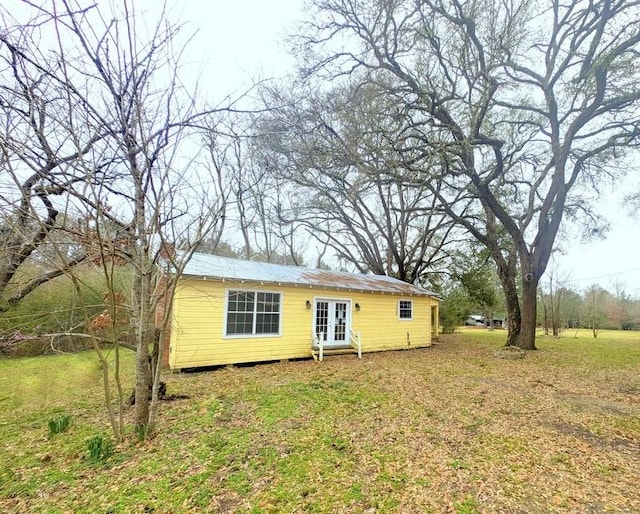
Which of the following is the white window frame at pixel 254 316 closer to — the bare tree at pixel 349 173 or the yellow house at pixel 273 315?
the yellow house at pixel 273 315

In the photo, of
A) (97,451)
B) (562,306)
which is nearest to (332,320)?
(97,451)

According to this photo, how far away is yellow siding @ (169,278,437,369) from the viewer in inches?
318

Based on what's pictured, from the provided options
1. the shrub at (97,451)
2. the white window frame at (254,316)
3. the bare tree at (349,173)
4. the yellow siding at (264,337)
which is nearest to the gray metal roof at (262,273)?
the yellow siding at (264,337)

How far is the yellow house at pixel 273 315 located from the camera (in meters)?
8.19

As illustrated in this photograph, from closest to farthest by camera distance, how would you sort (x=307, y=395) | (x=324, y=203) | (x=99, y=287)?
(x=307, y=395)
(x=99, y=287)
(x=324, y=203)

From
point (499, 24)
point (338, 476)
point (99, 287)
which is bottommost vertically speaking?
point (338, 476)

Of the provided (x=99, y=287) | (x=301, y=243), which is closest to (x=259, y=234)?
(x=301, y=243)

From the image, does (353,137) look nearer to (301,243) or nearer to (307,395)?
(307,395)

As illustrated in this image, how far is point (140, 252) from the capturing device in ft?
12.6

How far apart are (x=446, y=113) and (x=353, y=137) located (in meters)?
2.99

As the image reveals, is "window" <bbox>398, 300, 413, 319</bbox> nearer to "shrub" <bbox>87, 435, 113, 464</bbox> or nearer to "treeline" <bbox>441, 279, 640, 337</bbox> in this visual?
"treeline" <bbox>441, 279, 640, 337</bbox>

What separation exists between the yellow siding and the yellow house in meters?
0.02

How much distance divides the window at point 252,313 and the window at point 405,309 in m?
5.76

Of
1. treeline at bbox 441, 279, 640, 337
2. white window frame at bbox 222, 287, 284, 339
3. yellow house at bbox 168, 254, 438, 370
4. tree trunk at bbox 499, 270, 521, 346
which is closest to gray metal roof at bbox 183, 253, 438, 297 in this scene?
yellow house at bbox 168, 254, 438, 370
